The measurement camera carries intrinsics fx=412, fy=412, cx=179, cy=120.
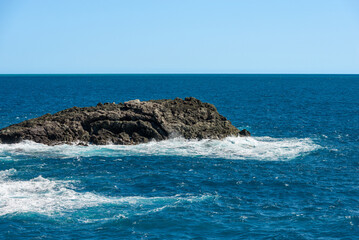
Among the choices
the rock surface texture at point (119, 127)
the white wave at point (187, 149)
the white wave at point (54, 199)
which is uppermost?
the rock surface texture at point (119, 127)

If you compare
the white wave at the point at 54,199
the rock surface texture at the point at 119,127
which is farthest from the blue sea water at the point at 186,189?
the rock surface texture at the point at 119,127

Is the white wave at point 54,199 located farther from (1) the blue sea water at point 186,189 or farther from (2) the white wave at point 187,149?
(2) the white wave at point 187,149

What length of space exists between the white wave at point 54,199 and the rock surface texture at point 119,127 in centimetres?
1697

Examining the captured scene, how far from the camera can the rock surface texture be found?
2210 inches

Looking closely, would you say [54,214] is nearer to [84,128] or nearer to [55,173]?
[55,173]

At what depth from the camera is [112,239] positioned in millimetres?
27891

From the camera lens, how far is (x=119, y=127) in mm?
58000

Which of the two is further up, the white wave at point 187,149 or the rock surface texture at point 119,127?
the rock surface texture at point 119,127

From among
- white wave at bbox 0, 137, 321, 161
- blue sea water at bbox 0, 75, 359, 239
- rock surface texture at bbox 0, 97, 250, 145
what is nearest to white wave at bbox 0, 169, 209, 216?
blue sea water at bbox 0, 75, 359, 239

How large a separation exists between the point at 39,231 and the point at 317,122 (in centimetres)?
6251

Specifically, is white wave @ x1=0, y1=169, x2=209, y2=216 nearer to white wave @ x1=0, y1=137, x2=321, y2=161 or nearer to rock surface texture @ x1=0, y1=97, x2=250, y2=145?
white wave @ x1=0, y1=137, x2=321, y2=161

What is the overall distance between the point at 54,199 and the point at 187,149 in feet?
72.7

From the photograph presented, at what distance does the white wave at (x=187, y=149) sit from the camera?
168 feet

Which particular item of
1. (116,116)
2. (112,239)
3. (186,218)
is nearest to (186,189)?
(186,218)
